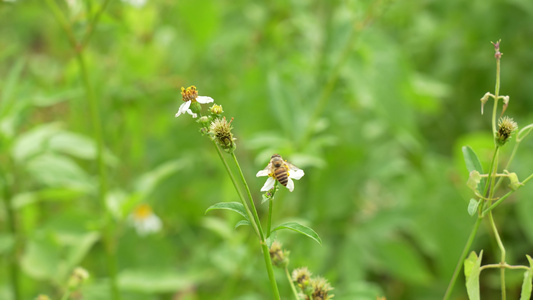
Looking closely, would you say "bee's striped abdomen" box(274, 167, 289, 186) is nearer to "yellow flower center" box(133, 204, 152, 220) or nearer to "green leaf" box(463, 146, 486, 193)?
"green leaf" box(463, 146, 486, 193)

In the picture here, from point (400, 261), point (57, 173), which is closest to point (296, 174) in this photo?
point (57, 173)

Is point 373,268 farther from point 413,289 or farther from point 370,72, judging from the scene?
point 370,72

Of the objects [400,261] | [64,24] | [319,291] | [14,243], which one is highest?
[64,24]

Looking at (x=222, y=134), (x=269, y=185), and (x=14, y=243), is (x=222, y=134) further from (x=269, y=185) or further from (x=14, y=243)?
(x=14, y=243)

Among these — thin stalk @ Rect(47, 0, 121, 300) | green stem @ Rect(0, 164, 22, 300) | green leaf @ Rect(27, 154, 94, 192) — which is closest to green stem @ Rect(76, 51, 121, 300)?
thin stalk @ Rect(47, 0, 121, 300)

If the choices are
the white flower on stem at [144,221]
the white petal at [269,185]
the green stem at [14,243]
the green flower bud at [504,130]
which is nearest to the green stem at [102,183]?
the green stem at [14,243]

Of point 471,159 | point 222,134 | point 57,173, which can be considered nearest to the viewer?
Result: point 222,134

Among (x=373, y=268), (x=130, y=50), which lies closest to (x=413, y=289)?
(x=373, y=268)
